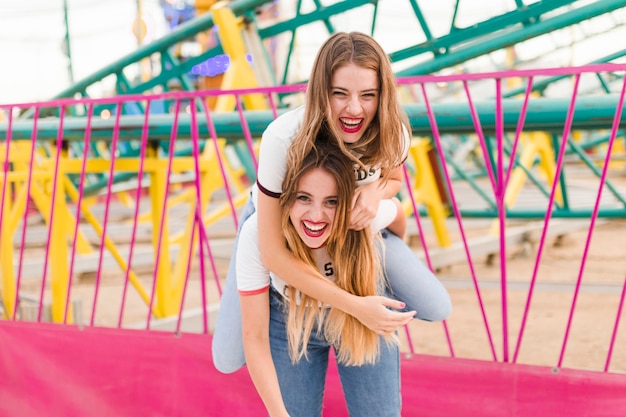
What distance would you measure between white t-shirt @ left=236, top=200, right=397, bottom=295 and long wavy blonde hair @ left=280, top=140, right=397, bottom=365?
24 mm

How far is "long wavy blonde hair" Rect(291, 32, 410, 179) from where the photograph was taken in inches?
56.2

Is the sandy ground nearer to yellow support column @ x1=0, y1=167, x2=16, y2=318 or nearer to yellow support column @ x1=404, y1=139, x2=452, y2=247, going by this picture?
yellow support column @ x1=404, y1=139, x2=452, y2=247

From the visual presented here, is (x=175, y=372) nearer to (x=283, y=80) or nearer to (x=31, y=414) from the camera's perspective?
(x=31, y=414)

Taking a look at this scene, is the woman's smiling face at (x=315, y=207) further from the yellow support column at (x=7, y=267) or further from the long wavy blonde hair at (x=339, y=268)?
the yellow support column at (x=7, y=267)

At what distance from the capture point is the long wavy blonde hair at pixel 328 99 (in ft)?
4.68

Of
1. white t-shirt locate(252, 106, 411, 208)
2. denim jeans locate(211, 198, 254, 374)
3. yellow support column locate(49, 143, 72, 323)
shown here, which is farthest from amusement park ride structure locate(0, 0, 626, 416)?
denim jeans locate(211, 198, 254, 374)

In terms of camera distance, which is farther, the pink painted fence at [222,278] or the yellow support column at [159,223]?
the yellow support column at [159,223]

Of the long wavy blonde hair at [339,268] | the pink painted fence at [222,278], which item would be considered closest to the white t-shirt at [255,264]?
the long wavy blonde hair at [339,268]

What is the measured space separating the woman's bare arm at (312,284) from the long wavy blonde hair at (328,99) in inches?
6.1

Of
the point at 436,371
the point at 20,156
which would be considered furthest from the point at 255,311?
the point at 20,156

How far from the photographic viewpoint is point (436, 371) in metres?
2.10

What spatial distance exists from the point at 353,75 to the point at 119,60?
4.92 m

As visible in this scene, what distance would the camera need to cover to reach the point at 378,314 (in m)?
1.50

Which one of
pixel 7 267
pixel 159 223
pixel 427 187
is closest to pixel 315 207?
pixel 159 223
